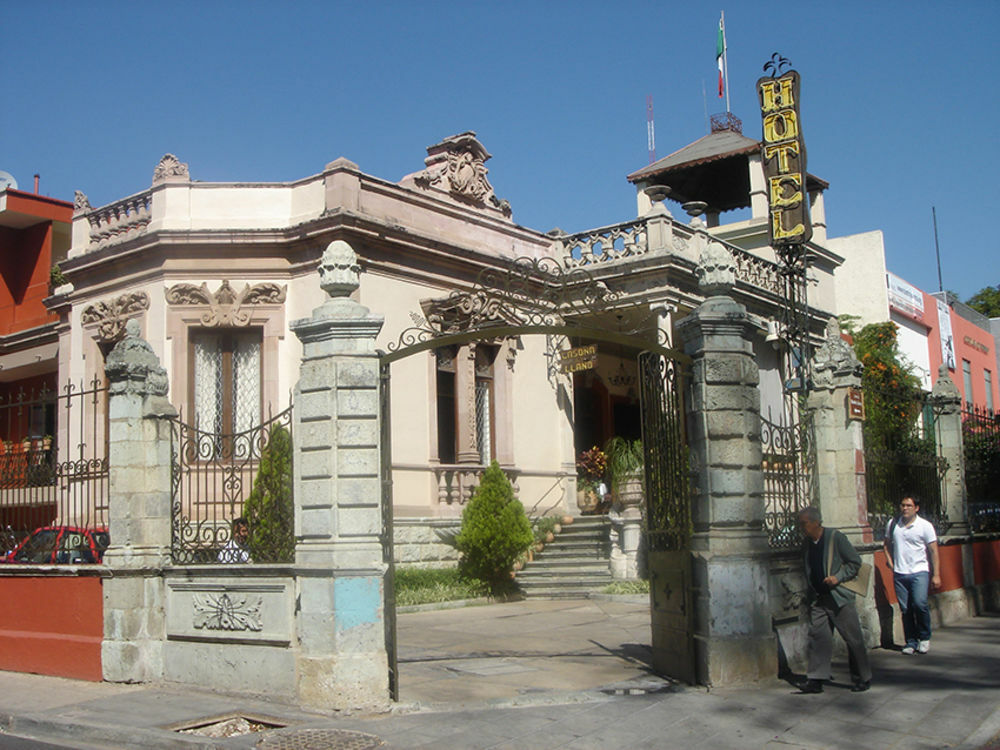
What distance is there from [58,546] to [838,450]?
28.1 ft

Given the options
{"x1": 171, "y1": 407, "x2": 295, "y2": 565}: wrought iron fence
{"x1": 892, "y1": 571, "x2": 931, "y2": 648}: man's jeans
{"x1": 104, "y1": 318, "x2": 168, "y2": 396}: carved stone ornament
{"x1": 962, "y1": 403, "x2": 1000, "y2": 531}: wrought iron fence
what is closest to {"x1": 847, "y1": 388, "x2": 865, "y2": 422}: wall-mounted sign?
{"x1": 892, "y1": 571, "x2": 931, "y2": 648}: man's jeans

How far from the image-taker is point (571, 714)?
7957 millimetres

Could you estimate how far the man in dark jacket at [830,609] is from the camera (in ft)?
28.2

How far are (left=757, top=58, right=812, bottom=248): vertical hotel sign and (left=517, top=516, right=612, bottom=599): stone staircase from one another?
6.11 metres

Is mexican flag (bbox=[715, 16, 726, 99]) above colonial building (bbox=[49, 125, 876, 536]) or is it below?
above

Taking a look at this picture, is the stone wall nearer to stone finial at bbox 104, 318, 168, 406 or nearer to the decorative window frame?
the decorative window frame

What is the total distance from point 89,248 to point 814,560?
15390mm

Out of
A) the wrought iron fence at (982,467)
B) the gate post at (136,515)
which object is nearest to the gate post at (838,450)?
the wrought iron fence at (982,467)

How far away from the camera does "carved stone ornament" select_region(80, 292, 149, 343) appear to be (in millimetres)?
17984

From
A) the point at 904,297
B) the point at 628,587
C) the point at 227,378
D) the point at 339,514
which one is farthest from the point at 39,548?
the point at 904,297

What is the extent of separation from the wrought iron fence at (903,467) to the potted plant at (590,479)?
7.56 meters

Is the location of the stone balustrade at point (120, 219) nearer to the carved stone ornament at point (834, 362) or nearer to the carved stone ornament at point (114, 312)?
the carved stone ornament at point (114, 312)

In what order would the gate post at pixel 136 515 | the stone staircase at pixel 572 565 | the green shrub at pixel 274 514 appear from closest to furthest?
the green shrub at pixel 274 514 → the gate post at pixel 136 515 → the stone staircase at pixel 572 565

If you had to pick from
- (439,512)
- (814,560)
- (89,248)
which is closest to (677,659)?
(814,560)
